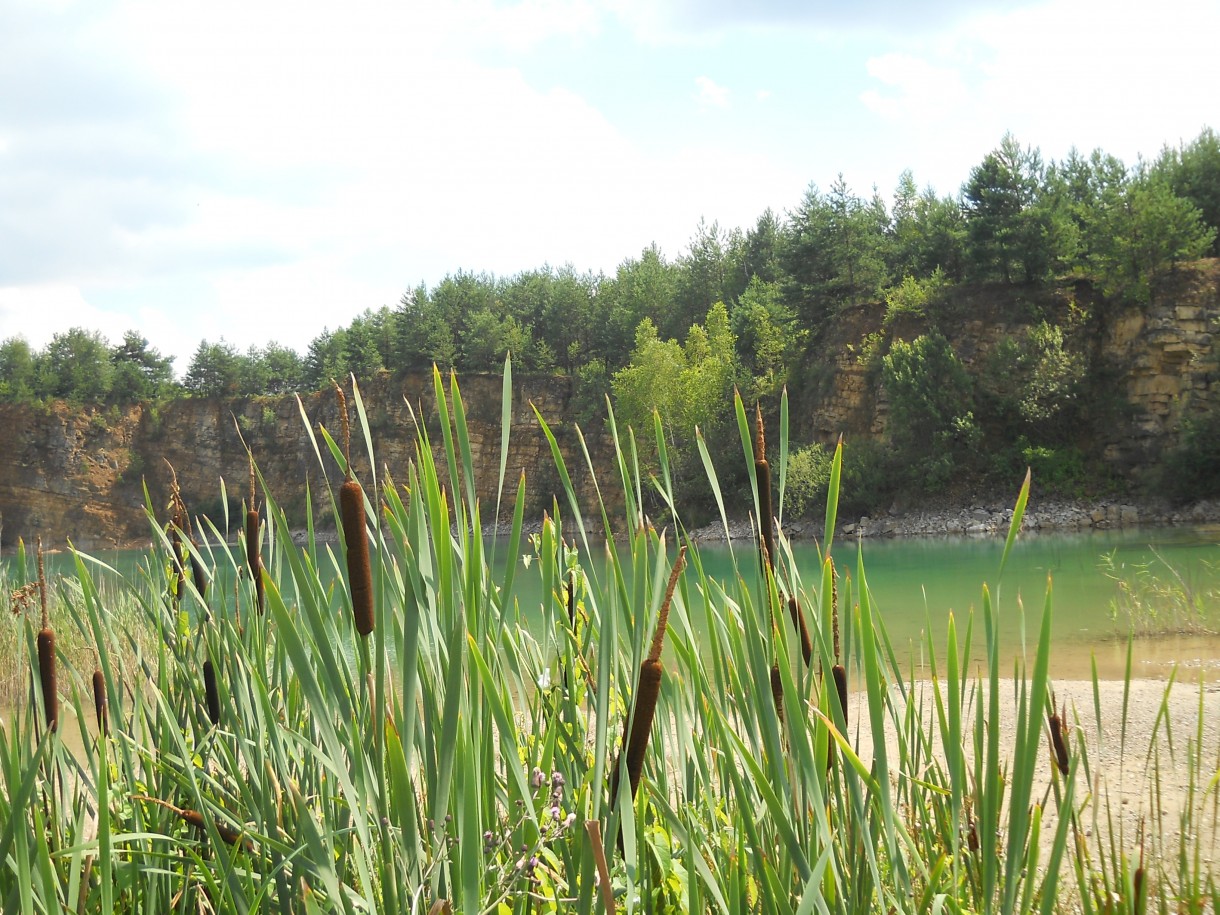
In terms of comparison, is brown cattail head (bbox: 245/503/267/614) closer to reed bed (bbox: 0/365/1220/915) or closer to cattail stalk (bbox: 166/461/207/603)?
reed bed (bbox: 0/365/1220/915)

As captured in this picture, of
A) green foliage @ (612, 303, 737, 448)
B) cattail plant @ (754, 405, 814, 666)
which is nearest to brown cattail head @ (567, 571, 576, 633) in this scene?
cattail plant @ (754, 405, 814, 666)

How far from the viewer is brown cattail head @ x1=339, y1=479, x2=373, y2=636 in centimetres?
80

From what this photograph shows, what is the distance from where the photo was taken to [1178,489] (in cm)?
2488

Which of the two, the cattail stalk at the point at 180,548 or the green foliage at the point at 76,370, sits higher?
the green foliage at the point at 76,370

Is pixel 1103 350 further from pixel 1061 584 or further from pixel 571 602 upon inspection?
pixel 571 602

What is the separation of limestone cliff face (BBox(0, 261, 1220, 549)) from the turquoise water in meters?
6.43

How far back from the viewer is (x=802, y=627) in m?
1.30

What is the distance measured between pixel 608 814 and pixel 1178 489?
28190 millimetres

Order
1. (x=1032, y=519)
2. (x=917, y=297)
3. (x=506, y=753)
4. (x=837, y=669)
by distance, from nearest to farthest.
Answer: (x=506, y=753) < (x=837, y=669) < (x=1032, y=519) < (x=917, y=297)

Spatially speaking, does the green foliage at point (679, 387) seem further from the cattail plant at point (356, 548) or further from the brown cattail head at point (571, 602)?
the cattail plant at point (356, 548)

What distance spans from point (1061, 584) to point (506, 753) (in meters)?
15.2

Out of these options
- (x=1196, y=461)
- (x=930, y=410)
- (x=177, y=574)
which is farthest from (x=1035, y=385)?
(x=177, y=574)

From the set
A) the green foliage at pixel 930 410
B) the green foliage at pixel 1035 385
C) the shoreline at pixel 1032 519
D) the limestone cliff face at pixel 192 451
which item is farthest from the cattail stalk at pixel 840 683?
the limestone cliff face at pixel 192 451

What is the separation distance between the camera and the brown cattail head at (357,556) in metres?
0.80
